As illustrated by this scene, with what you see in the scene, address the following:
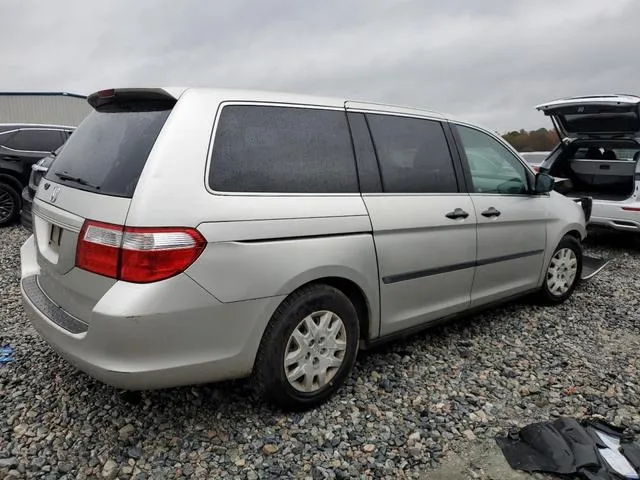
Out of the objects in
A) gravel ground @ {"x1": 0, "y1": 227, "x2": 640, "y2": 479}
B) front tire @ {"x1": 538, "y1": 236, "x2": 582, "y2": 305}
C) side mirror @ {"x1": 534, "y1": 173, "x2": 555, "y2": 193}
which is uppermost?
side mirror @ {"x1": 534, "y1": 173, "x2": 555, "y2": 193}

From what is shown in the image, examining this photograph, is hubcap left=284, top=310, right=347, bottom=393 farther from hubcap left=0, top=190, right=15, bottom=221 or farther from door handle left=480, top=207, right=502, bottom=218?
hubcap left=0, top=190, right=15, bottom=221

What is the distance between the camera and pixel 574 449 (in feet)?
8.09

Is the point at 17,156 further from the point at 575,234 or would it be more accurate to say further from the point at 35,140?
the point at 575,234

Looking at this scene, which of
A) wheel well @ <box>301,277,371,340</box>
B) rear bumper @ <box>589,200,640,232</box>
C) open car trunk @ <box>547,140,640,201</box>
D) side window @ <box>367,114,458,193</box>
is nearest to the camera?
wheel well @ <box>301,277,371,340</box>

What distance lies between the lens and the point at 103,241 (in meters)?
2.24

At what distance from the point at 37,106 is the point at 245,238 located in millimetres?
27288

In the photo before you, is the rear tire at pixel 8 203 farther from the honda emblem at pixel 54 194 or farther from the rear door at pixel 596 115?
the rear door at pixel 596 115

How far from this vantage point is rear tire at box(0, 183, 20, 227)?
26.6ft

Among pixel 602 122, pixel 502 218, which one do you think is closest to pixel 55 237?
pixel 502 218

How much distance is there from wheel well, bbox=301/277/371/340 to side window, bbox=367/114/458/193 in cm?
63

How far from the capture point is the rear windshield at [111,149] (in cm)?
236

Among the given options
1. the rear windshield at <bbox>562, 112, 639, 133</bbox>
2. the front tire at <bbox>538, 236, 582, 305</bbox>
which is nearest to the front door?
the front tire at <bbox>538, 236, 582, 305</bbox>

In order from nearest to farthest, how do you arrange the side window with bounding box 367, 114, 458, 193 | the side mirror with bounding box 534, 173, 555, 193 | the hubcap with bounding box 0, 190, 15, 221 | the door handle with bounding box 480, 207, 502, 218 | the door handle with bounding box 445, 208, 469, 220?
the side window with bounding box 367, 114, 458, 193, the door handle with bounding box 445, 208, 469, 220, the door handle with bounding box 480, 207, 502, 218, the side mirror with bounding box 534, 173, 555, 193, the hubcap with bounding box 0, 190, 15, 221

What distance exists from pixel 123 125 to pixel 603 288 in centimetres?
488
